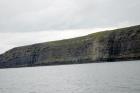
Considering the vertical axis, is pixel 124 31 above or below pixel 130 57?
above

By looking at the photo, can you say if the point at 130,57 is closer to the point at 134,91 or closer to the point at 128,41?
the point at 128,41

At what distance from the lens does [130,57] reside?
185125 millimetres

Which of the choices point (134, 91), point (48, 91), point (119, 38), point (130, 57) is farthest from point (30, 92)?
point (119, 38)

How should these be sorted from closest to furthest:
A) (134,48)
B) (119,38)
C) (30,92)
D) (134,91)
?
1. (134,91)
2. (30,92)
3. (134,48)
4. (119,38)

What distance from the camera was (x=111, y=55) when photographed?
199000 mm

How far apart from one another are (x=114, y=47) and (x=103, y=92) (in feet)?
505

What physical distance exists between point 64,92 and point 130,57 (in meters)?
137

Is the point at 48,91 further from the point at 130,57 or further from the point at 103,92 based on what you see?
the point at 130,57

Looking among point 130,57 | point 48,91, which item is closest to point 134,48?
point 130,57

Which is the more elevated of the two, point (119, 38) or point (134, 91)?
point (119, 38)

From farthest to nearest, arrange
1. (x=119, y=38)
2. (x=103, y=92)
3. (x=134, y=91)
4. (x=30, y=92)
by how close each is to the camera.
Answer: (x=119, y=38) < (x=30, y=92) < (x=103, y=92) < (x=134, y=91)

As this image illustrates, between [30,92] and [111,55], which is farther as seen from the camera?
[111,55]

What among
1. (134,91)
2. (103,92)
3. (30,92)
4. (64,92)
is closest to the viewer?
(134,91)

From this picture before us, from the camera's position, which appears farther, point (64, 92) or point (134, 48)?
point (134, 48)
